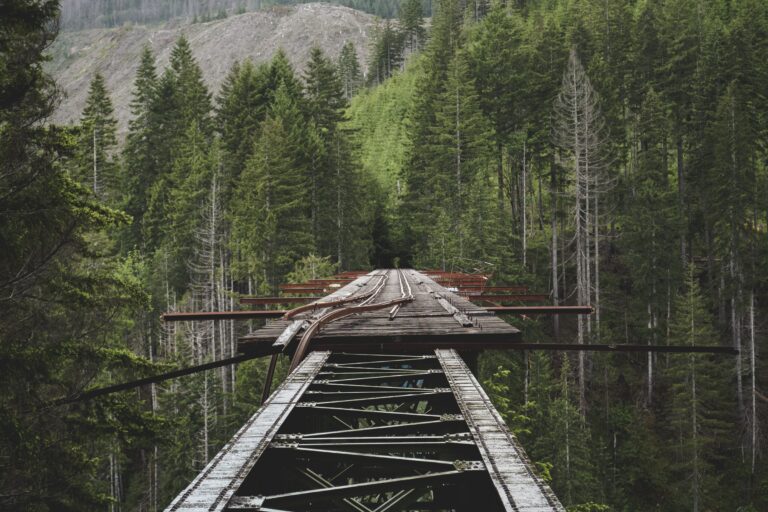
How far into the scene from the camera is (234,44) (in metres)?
164

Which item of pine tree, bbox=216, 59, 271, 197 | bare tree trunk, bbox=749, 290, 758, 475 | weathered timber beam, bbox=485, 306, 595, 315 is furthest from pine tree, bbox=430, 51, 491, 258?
weathered timber beam, bbox=485, 306, 595, 315

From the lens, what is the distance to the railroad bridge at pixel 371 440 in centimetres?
242

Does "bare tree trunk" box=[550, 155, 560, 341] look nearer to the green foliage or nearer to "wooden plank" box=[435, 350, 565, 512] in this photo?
the green foliage

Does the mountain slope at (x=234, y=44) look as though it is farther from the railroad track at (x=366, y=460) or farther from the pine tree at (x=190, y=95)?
the railroad track at (x=366, y=460)

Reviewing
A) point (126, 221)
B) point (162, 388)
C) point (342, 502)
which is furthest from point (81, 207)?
point (162, 388)

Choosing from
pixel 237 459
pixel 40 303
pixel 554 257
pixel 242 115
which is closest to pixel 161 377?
pixel 237 459

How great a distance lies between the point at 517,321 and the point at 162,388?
2799cm

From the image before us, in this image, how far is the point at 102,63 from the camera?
186 metres

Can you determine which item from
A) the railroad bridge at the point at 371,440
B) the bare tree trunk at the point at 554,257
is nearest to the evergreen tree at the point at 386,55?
the bare tree trunk at the point at 554,257

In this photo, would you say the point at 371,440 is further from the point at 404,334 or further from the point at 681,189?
the point at 681,189

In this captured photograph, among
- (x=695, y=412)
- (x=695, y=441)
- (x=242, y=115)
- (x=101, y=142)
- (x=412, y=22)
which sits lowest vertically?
(x=695, y=441)

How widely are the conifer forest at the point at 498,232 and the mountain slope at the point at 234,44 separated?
10075cm

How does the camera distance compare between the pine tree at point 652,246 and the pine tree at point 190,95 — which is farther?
the pine tree at point 190,95

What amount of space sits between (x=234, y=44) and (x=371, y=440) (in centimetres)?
18081
